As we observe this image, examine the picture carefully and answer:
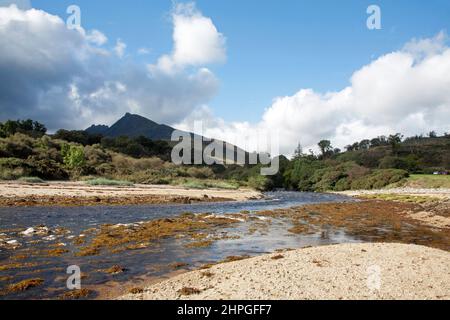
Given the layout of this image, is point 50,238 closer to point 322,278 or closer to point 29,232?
point 29,232

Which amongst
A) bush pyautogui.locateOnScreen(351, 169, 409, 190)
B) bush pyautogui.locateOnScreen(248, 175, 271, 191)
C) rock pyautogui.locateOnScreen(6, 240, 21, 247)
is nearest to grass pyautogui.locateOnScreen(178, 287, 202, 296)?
rock pyautogui.locateOnScreen(6, 240, 21, 247)

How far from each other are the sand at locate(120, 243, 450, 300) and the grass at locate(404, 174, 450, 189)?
80234mm

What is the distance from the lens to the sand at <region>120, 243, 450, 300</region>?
31.3 ft

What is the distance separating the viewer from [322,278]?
35.7ft

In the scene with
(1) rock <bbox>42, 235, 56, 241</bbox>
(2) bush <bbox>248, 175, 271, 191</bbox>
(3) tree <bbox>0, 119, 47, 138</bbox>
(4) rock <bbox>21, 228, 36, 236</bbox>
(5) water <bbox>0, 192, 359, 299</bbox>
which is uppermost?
(3) tree <bbox>0, 119, 47, 138</bbox>

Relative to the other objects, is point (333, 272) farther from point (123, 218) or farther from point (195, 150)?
point (195, 150)

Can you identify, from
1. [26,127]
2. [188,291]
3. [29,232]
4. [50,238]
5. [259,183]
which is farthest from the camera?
[26,127]

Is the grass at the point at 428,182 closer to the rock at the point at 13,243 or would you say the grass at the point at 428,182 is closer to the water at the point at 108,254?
the water at the point at 108,254

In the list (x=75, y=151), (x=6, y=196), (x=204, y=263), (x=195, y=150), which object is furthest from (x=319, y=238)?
(x=195, y=150)

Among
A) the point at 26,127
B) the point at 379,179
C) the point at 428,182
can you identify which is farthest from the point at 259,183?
the point at 26,127

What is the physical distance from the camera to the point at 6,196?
36000 millimetres

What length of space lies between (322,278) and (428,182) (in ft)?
298

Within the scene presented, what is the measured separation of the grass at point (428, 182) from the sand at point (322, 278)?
8023cm

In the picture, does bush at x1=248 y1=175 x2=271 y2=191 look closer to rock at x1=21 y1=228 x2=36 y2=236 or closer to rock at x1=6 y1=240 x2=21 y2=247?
rock at x1=21 y1=228 x2=36 y2=236
